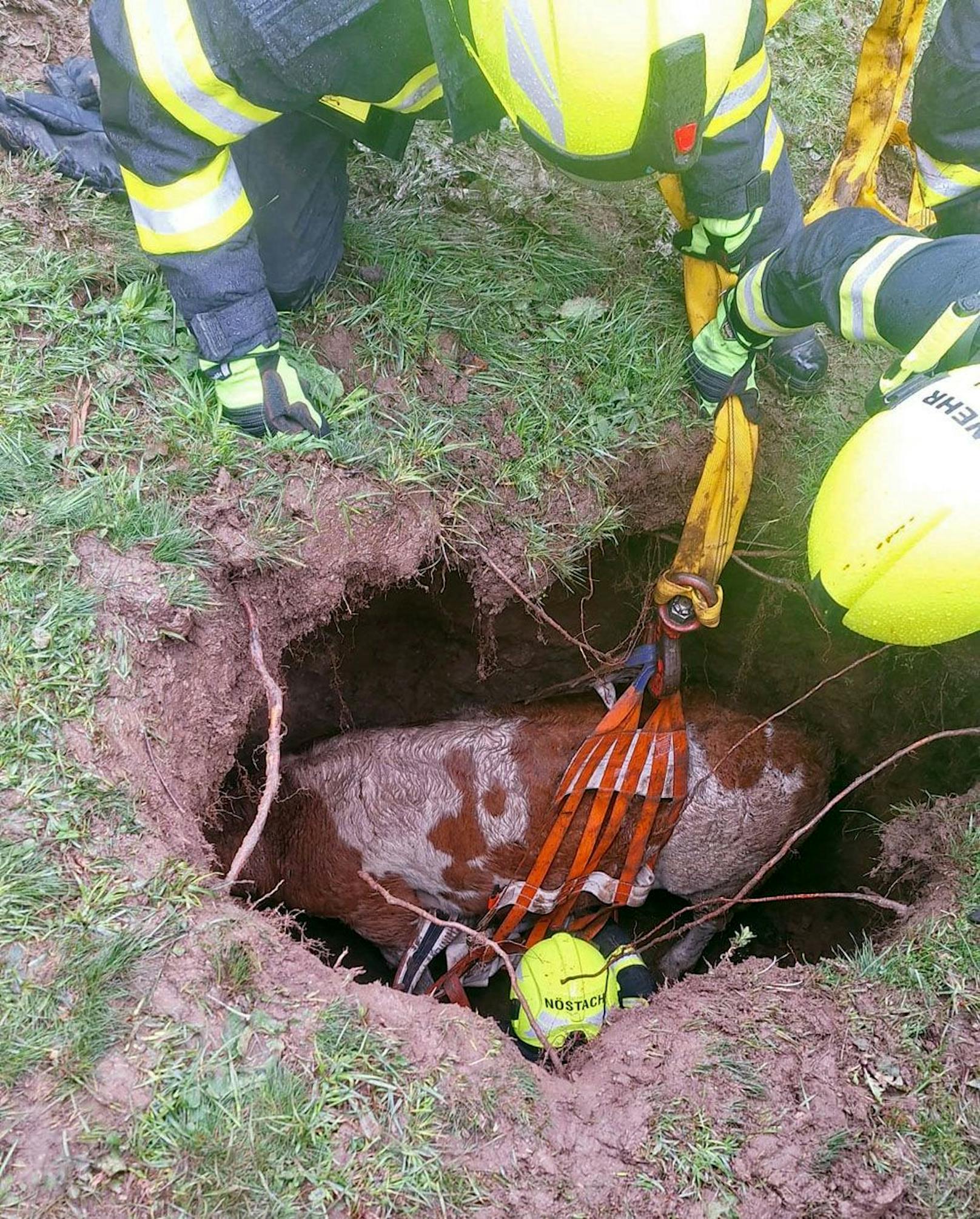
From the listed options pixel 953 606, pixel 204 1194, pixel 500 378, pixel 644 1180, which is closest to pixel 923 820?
pixel 953 606

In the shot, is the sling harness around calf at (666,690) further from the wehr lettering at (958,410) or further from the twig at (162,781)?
the twig at (162,781)

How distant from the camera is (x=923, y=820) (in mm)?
3086

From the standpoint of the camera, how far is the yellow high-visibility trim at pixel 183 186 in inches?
104

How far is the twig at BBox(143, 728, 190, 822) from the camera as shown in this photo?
101 inches

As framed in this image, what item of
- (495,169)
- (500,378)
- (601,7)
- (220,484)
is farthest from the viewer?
(495,169)

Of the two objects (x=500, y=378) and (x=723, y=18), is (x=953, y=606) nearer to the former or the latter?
(x=723, y=18)

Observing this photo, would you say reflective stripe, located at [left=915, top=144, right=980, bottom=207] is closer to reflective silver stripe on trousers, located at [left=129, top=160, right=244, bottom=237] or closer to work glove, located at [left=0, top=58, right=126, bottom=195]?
reflective silver stripe on trousers, located at [left=129, top=160, right=244, bottom=237]

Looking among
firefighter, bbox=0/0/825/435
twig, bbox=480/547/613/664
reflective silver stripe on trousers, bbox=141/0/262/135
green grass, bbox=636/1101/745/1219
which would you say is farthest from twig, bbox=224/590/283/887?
reflective silver stripe on trousers, bbox=141/0/262/135

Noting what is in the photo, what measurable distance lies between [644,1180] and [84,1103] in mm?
1397

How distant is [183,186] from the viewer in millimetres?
2633

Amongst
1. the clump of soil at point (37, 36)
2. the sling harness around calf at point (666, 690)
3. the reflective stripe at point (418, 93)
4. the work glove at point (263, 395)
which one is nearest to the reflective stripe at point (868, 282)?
the sling harness around calf at point (666, 690)

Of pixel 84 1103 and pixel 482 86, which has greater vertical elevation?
pixel 482 86

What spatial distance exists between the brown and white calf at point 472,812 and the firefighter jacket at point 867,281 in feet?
6.23

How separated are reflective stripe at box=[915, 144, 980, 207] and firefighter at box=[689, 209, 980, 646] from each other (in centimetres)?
109
